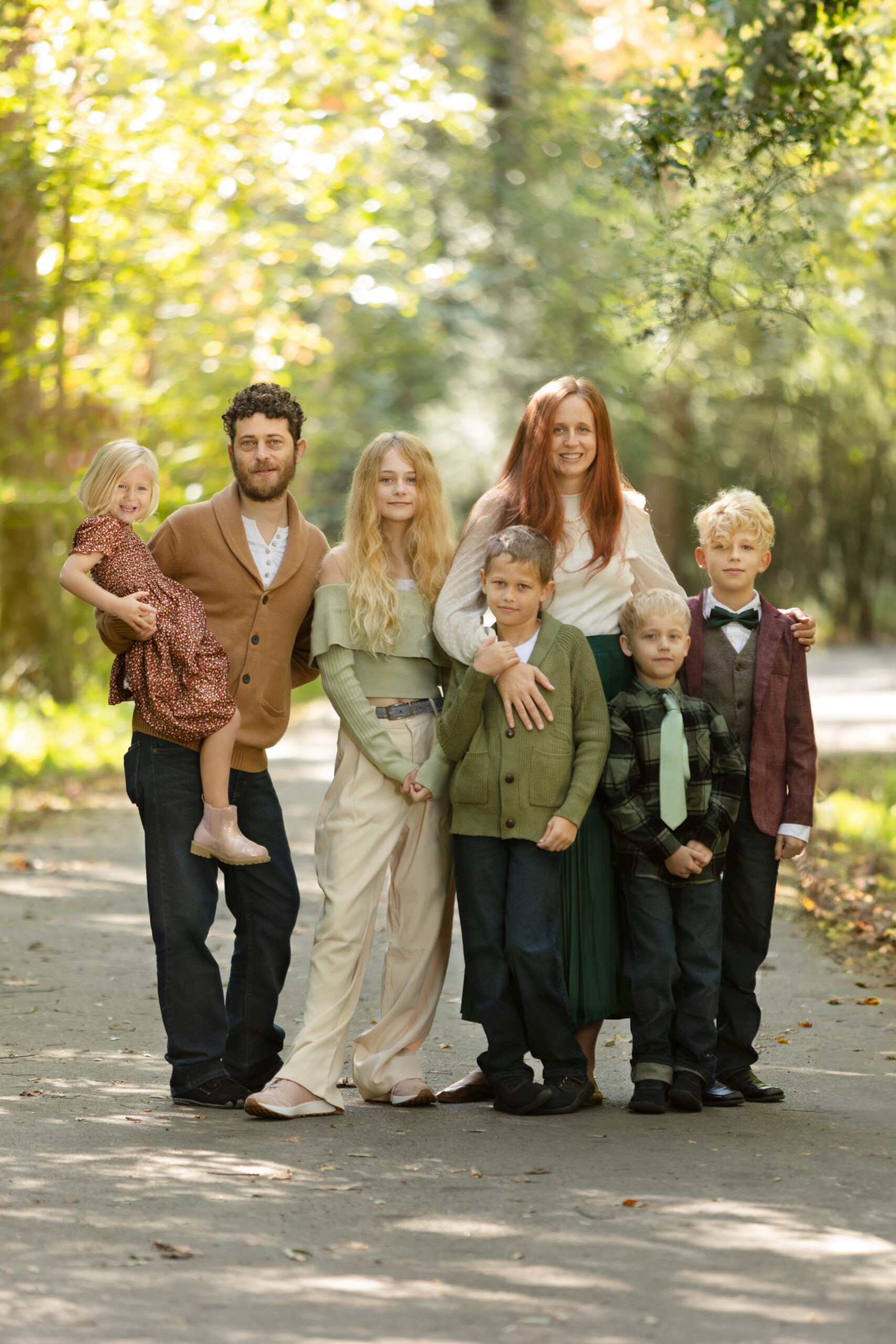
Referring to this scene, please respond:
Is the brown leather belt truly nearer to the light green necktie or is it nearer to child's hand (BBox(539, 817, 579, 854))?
child's hand (BBox(539, 817, 579, 854))

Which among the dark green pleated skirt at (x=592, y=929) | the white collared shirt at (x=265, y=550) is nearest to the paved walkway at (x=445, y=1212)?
the dark green pleated skirt at (x=592, y=929)

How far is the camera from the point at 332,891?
5023 mm

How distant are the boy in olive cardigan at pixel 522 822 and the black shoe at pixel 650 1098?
0.19 metres

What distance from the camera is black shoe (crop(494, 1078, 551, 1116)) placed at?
4879 mm

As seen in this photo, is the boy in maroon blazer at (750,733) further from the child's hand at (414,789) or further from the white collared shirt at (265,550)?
the white collared shirt at (265,550)

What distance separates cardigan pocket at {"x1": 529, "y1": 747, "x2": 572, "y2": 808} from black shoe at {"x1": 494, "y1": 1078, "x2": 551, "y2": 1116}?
0.89 metres

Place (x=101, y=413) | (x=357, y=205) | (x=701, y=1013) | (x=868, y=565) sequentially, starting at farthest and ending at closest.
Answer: (x=868, y=565)
(x=101, y=413)
(x=357, y=205)
(x=701, y=1013)

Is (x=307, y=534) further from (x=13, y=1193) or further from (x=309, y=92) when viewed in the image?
(x=309, y=92)

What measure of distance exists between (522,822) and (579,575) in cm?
87

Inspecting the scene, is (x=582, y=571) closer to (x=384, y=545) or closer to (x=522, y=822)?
(x=384, y=545)

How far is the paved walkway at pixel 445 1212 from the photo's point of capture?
3227mm

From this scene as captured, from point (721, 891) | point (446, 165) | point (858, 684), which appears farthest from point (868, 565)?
point (721, 891)

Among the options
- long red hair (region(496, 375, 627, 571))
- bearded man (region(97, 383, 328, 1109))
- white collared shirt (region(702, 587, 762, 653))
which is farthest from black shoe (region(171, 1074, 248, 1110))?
white collared shirt (region(702, 587, 762, 653))

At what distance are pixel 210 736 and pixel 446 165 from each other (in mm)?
20988
